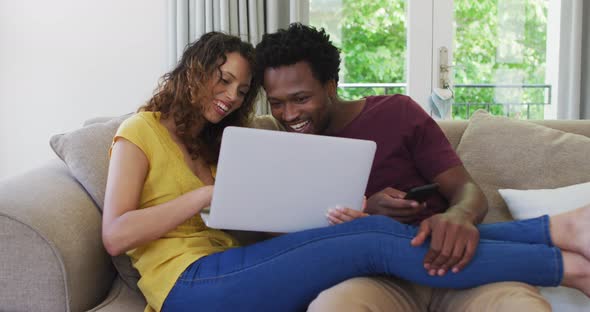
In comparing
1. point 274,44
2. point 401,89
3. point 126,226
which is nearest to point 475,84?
point 401,89

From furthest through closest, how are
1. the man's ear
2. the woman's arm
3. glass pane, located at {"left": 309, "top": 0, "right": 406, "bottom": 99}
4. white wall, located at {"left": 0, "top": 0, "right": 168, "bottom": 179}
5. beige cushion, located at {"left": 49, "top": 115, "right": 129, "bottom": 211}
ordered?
glass pane, located at {"left": 309, "top": 0, "right": 406, "bottom": 99} < white wall, located at {"left": 0, "top": 0, "right": 168, "bottom": 179} < the man's ear < beige cushion, located at {"left": 49, "top": 115, "right": 129, "bottom": 211} < the woman's arm

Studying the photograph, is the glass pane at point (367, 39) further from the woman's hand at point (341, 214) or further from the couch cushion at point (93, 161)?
the woman's hand at point (341, 214)

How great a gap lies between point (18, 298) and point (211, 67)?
2.21 feet

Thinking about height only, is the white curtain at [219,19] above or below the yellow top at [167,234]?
above

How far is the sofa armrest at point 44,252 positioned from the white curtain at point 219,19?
4.97 feet

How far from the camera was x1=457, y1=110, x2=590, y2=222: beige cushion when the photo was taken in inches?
68.9

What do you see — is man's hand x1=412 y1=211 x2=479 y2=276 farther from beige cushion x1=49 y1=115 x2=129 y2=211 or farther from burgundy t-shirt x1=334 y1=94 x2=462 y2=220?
beige cushion x1=49 y1=115 x2=129 y2=211

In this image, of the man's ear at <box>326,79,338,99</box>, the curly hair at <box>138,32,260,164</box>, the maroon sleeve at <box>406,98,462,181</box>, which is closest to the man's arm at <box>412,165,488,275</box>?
the maroon sleeve at <box>406,98,462,181</box>

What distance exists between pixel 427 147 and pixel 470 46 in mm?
1771

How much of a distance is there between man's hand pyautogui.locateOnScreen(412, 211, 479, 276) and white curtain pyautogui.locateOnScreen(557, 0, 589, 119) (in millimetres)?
2230

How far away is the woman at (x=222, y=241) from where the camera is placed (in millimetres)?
1255

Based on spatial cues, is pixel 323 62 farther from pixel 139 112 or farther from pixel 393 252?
pixel 393 252

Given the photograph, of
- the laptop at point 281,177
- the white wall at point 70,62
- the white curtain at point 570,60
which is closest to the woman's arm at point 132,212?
the laptop at point 281,177

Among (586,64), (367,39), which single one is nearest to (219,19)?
(367,39)
